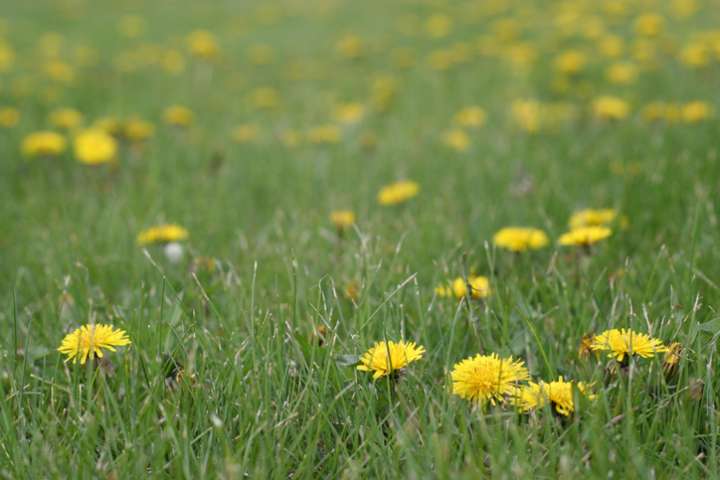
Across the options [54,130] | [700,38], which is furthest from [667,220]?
[54,130]

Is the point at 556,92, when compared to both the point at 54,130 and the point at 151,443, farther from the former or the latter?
the point at 151,443

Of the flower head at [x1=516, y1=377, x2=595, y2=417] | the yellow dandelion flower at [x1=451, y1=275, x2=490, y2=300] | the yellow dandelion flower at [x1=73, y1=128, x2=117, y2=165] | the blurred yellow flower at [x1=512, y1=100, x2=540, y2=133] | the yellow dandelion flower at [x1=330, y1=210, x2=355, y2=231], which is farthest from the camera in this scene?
the blurred yellow flower at [x1=512, y1=100, x2=540, y2=133]

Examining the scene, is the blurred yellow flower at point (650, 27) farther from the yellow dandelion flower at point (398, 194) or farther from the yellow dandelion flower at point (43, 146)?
the yellow dandelion flower at point (43, 146)

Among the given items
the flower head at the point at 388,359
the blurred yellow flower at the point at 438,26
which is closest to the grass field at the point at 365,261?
the flower head at the point at 388,359

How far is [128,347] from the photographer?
1.34 metres

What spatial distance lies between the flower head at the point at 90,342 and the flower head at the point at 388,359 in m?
0.40

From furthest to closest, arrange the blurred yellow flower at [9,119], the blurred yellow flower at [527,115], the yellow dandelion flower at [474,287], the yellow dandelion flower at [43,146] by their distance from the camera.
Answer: the blurred yellow flower at [9,119] < the blurred yellow flower at [527,115] < the yellow dandelion flower at [43,146] < the yellow dandelion flower at [474,287]

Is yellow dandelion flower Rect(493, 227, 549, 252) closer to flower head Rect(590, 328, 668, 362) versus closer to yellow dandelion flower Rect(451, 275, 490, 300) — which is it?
yellow dandelion flower Rect(451, 275, 490, 300)

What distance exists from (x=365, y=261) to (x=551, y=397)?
72 cm

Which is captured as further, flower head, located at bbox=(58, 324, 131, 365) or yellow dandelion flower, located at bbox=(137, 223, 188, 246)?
yellow dandelion flower, located at bbox=(137, 223, 188, 246)

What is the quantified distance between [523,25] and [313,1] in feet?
14.3

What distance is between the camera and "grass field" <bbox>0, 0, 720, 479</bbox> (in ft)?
3.69

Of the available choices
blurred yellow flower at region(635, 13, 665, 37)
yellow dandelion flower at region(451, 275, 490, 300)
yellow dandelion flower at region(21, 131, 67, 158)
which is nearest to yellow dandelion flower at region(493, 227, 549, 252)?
yellow dandelion flower at region(451, 275, 490, 300)

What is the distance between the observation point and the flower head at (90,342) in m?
1.23
